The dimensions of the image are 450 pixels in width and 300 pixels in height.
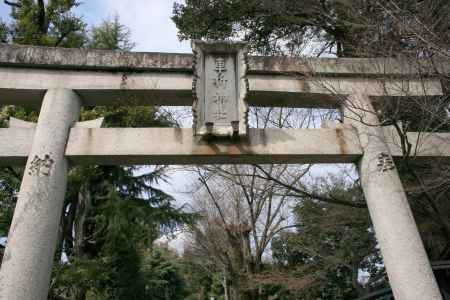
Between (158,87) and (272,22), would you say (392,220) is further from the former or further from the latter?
(272,22)

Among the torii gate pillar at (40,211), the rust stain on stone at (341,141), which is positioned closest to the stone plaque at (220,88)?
the rust stain on stone at (341,141)

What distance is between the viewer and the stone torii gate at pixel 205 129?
12.9ft

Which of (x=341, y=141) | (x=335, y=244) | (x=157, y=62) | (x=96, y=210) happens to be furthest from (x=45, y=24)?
(x=335, y=244)

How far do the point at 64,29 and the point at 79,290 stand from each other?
761cm

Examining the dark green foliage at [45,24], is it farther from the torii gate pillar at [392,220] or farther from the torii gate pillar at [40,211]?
the torii gate pillar at [392,220]

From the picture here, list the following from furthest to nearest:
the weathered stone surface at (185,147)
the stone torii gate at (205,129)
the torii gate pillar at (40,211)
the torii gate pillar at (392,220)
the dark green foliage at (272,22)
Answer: the dark green foliage at (272,22), the weathered stone surface at (185,147), the stone torii gate at (205,129), the torii gate pillar at (392,220), the torii gate pillar at (40,211)

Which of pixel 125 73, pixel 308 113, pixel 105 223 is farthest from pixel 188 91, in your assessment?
pixel 105 223

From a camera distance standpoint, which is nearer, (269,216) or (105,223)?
(105,223)

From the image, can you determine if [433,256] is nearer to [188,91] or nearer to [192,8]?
[188,91]

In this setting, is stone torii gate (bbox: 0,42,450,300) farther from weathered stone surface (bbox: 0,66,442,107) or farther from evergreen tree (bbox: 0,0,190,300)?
evergreen tree (bbox: 0,0,190,300)

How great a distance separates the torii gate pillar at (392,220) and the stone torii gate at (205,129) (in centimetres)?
1

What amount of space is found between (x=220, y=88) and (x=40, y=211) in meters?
2.58

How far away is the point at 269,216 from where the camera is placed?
12.2 m

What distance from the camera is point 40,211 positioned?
3.86 metres
